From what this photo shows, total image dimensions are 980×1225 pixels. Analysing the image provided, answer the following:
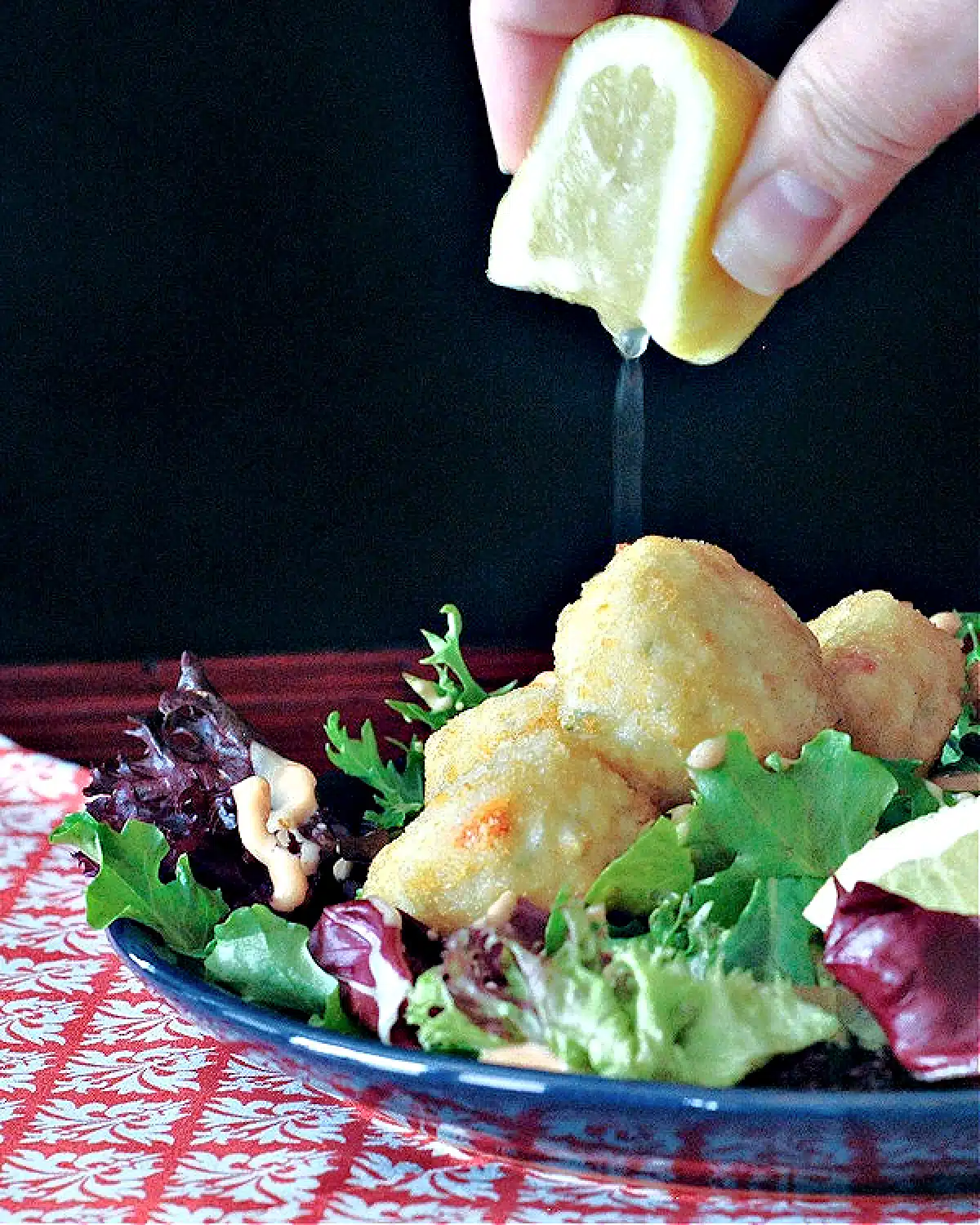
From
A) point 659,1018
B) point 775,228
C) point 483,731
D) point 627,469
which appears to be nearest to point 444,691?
point 483,731

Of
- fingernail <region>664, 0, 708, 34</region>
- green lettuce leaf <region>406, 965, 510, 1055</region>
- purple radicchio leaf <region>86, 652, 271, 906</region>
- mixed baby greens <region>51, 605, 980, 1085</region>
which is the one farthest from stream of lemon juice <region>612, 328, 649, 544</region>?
green lettuce leaf <region>406, 965, 510, 1055</region>

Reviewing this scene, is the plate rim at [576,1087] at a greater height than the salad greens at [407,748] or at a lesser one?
greater

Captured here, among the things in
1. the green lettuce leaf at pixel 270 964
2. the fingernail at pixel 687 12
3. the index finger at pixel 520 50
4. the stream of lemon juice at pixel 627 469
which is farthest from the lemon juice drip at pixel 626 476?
the green lettuce leaf at pixel 270 964

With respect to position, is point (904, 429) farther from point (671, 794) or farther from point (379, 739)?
point (671, 794)

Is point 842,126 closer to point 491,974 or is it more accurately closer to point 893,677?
point 893,677

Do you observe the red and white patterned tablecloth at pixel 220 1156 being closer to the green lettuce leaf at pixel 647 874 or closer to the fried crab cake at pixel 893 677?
the green lettuce leaf at pixel 647 874

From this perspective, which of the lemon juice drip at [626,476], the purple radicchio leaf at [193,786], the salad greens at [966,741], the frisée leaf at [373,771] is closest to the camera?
the purple radicchio leaf at [193,786]

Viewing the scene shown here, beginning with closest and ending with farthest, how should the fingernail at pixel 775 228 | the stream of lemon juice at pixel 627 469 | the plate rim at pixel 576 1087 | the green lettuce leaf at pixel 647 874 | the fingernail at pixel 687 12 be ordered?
1. the plate rim at pixel 576 1087
2. the green lettuce leaf at pixel 647 874
3. the fingernail at pixel 775 228
4. the fingernail at pixel 687 12
5. the stream of lemon juice at pixel 627 469
